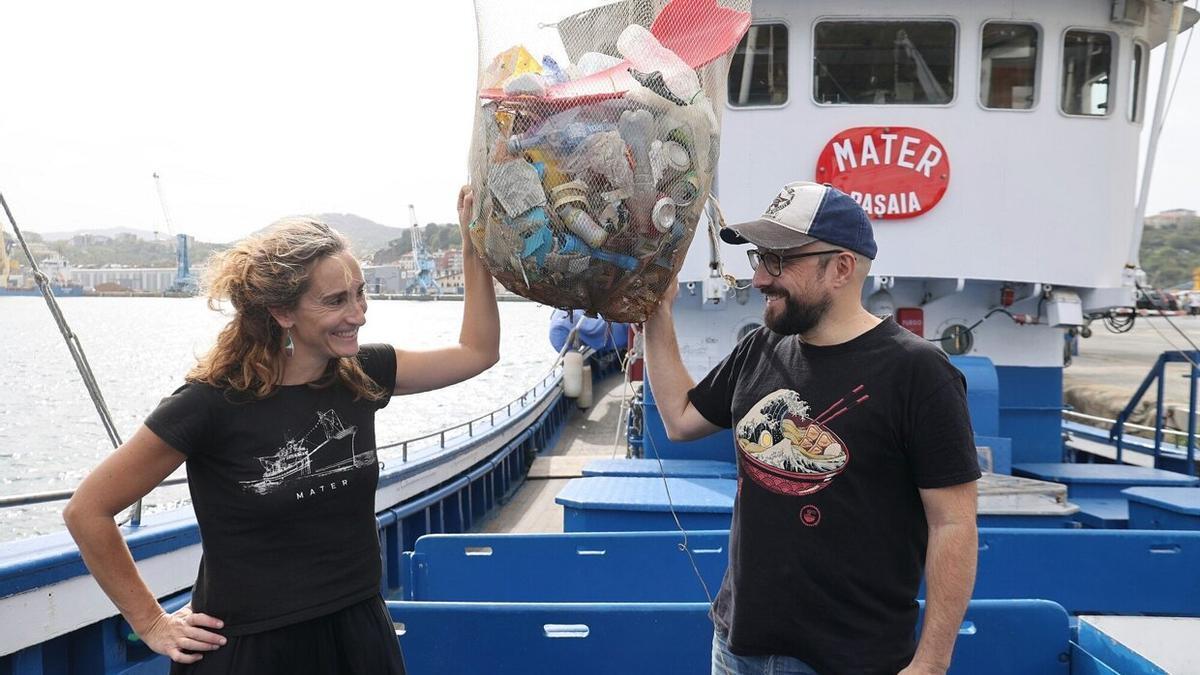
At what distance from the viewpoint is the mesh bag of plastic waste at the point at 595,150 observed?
2033 millimetres

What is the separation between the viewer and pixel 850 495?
6.80ft

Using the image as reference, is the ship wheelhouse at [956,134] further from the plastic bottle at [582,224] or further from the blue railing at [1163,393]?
the plastic bottle at [582,224]

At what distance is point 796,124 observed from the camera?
638 centimetres

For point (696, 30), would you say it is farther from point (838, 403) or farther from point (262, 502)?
point (262, 502)

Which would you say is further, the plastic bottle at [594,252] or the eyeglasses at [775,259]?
the eyeglasses at [775,259]

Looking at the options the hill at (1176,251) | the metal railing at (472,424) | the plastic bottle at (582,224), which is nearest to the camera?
the plastic bottle at (582,224)

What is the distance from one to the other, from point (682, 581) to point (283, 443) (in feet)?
8.10

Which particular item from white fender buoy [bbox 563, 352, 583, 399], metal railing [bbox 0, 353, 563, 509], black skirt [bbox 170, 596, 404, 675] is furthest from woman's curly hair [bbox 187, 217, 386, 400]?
white fender buoy [bbox 563, 352, 583, 399]

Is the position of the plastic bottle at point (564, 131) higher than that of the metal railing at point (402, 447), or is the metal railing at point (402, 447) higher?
the plastic bottle at point (564, 131)

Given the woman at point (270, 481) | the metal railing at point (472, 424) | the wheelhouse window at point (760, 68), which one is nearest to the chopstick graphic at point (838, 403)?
the woman at point (270, 481)

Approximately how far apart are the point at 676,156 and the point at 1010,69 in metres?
5.46

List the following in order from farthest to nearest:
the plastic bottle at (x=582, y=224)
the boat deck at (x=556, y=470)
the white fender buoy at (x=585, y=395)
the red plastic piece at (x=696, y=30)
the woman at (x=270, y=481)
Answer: the white fender buoy at (x=585, y=395) < the boat deck at (x=556, y=470) < the red plastic piece at (x=696, y=30) < the plastic bottle at (x=582, y=224) < the woman at (x=270, y=481)

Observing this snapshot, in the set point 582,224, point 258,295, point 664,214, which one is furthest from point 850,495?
point 258,295

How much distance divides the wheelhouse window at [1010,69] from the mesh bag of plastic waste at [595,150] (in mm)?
4941
